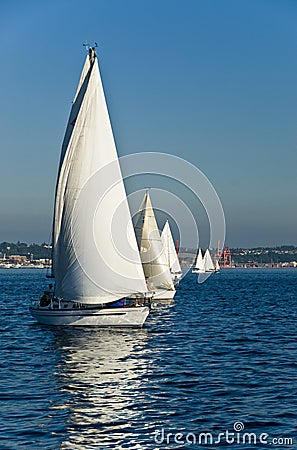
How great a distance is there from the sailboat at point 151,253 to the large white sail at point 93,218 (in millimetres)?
29355

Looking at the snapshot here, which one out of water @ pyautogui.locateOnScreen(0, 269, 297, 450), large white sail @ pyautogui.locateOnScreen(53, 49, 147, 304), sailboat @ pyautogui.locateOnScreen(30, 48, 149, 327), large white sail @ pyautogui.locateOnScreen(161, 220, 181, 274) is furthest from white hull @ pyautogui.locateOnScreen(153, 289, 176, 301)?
→ large white sail @ pyautogui.locateOnScreen(53, 49, 147, 304)

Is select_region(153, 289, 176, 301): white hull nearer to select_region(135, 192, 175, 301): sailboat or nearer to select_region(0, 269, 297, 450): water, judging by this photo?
select_region(135, 192, 175, 301): sailboat

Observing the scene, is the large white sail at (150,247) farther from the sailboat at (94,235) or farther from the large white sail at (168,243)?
the sailboat at (94,235)

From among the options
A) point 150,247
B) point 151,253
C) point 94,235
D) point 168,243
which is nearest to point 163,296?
point 151,253

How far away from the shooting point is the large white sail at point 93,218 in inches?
1710

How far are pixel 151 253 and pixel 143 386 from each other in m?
47.5

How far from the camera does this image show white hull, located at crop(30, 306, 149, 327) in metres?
43.3

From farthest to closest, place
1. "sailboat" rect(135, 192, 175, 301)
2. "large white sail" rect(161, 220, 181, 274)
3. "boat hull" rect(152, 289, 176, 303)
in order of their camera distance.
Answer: "large white sail" rect(161, 220, 181, 274) < "boat hull" rect(152, 289, 176, 303) < "sailboat" rect(135, 192, 175, 301)

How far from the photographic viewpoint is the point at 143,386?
2759cm

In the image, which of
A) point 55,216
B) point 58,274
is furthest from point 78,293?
point 55,216

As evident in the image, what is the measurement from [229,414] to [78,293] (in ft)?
71.8

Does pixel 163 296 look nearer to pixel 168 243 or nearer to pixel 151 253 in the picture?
pixel 151 253

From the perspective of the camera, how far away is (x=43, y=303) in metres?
46.9

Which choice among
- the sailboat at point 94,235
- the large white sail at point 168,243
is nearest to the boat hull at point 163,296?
the large white sail at point 168,243
